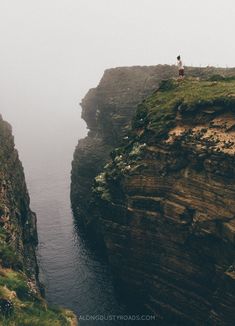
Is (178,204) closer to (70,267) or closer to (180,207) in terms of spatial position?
(180,207)

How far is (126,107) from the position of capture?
382 feet

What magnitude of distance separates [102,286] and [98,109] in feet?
208

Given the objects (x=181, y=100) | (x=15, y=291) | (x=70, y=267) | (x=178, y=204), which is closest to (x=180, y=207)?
(x=178, y=204)

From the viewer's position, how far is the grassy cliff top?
5803 centimetres

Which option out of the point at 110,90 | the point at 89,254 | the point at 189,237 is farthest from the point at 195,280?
the point at 110,90

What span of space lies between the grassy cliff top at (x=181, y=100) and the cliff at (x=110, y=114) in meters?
37.2

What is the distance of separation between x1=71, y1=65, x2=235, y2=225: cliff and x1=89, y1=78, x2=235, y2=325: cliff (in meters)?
40.8

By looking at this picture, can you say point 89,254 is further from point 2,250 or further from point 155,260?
point 2,250

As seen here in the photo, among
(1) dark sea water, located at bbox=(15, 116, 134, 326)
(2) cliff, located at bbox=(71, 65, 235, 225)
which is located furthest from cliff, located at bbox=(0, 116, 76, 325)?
(2) cliff, located at bbox=(71, 65, 235, 225)

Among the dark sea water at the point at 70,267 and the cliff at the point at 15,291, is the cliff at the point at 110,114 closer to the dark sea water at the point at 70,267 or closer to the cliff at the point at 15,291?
the dark sea water at the point at 70,267

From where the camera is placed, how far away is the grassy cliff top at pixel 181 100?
190ft

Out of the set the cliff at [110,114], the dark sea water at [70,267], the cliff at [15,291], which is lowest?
the dark sea water at [70,267]

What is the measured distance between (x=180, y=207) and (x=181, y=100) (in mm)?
15260

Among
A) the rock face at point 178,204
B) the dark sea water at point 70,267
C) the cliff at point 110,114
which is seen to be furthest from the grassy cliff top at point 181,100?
the cliff at point 110,114
